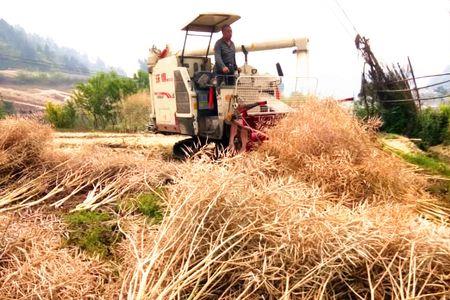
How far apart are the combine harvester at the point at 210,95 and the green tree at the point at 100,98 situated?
51.2ft

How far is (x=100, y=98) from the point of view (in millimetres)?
24422

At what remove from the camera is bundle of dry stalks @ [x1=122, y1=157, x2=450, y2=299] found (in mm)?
2506

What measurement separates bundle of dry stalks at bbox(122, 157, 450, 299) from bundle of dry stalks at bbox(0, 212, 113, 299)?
0.48m

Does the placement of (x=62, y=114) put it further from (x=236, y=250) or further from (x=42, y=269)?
(x=236, y=250)

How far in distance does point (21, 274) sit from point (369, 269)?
226cm

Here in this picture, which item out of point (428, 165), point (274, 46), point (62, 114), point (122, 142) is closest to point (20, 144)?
point (274, 46)

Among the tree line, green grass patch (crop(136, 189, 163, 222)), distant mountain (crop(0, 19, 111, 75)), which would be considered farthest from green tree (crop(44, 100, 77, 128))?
distant mountain (crop(0, 19, 111, 75))

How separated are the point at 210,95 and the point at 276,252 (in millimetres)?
5475

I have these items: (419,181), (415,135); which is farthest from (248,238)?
(415,135)

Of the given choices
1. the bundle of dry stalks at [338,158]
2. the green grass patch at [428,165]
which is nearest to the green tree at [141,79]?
the green grass patch at [428,165]

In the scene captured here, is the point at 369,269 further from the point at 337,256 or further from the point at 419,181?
the point at 419,181


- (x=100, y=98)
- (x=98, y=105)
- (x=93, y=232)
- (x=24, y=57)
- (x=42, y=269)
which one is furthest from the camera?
(x=24, y=57)

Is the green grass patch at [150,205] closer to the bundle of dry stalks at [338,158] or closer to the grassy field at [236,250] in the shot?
the grassy field at [236,250]

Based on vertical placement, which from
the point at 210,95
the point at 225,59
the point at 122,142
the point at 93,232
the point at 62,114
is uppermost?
the point at 225,59
